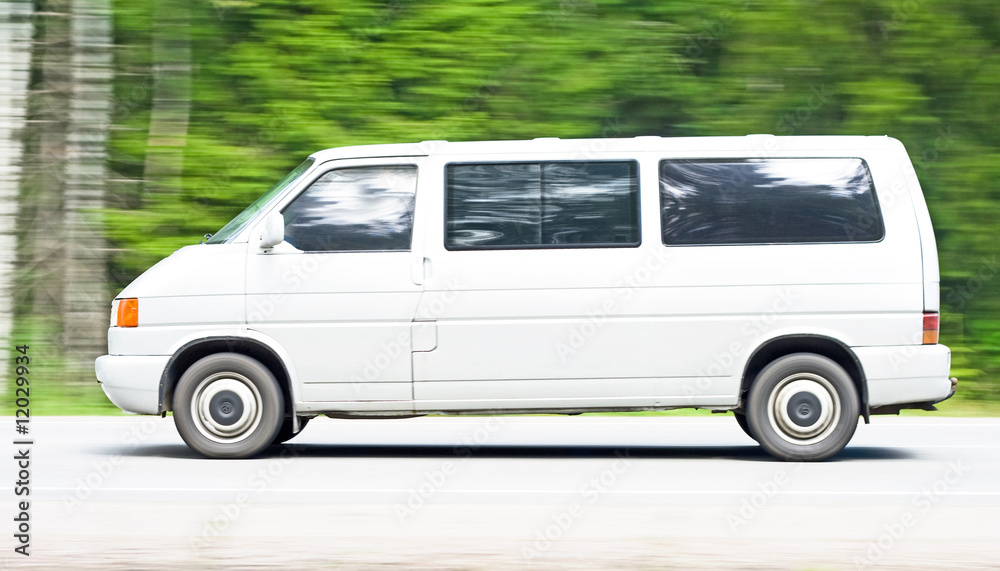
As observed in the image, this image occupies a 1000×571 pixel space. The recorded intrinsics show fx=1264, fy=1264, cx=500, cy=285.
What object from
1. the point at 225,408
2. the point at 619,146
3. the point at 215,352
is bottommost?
the point at 225,408

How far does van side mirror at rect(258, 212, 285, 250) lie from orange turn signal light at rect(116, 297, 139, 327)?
1015 millimetres

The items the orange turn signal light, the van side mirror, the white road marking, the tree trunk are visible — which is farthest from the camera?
the tree trunk

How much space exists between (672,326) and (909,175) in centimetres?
199

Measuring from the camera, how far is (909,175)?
28.9 feet

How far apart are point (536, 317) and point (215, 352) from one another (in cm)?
225

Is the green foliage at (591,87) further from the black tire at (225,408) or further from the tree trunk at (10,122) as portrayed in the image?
the black tire at (225,408)

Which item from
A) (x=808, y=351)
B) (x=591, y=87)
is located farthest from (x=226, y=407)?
(x=591, y=87)

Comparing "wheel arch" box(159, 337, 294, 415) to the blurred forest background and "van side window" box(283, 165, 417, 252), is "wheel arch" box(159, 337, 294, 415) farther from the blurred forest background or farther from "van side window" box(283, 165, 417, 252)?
the blurred forest background

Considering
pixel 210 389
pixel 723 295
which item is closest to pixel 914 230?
pixel 723 295

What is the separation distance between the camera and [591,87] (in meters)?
14.1

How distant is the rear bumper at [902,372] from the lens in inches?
338

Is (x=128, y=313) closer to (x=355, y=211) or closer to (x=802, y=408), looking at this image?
(x=355, y=211)

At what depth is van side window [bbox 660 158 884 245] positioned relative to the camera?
8.67 metres

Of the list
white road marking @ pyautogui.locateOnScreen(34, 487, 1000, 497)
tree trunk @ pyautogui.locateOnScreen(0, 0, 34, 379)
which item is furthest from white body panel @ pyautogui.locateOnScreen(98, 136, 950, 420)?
tree trunk @ pyautogui.locateOnScreen(0, 0, 34, 379)
